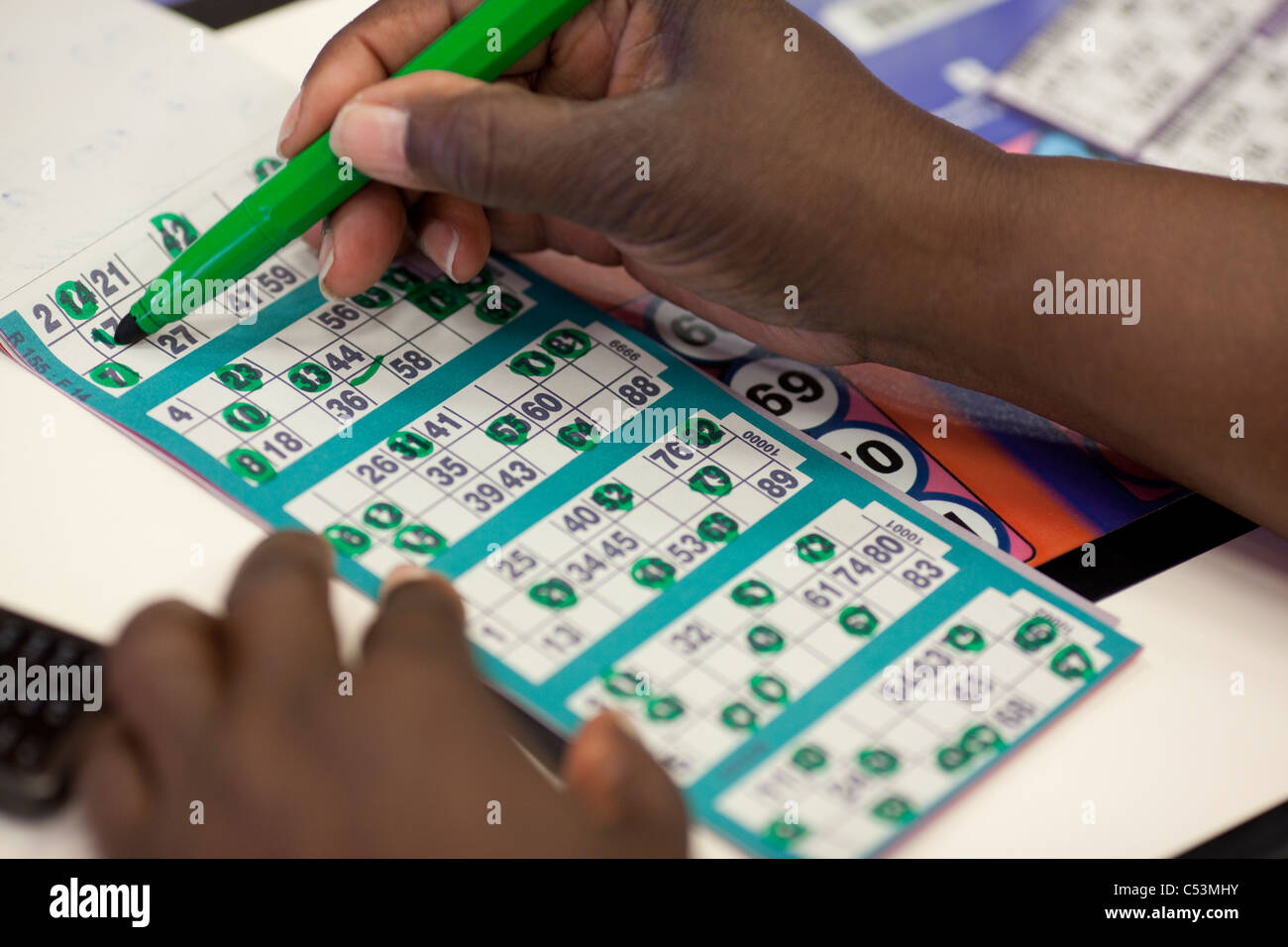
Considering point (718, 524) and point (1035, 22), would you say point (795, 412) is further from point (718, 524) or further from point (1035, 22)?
point (1035, 22)

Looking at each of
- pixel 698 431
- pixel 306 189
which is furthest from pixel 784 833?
pixel 306 189

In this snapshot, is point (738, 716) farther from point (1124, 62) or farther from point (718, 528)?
point (1124, 62)

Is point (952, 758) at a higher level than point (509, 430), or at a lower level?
lower

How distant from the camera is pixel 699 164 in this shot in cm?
66

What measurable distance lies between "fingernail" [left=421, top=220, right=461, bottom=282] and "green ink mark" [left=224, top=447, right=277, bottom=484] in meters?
0.19

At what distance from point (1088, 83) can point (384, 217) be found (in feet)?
2.02


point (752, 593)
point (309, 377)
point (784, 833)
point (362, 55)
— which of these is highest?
point (362, 55)

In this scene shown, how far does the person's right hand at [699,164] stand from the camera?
2.11 ft

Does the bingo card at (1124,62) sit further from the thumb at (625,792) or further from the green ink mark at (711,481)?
the thumb at (625,792)

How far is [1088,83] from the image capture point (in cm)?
99

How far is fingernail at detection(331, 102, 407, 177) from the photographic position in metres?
0.65

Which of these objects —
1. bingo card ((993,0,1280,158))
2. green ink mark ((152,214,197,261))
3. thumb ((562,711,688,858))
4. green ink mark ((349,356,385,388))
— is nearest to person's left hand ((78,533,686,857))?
thumb ((562,711,688,858))

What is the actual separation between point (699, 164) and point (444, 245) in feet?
0.63

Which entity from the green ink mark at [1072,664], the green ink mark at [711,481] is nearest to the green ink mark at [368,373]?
the green ink mark at [711,481]
